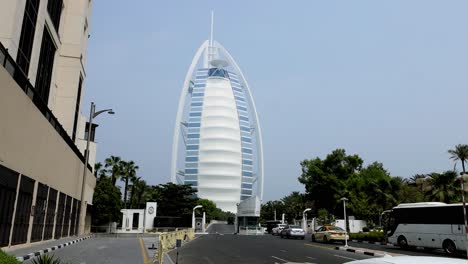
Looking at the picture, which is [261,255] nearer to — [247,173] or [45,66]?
[45,66]

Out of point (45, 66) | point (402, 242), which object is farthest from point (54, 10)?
point (402, 242)

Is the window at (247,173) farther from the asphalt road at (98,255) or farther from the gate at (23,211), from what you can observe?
the gate at (23,211)

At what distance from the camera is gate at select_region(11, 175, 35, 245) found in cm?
1803

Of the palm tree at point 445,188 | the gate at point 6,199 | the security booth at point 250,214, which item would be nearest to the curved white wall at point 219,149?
the security booth at point 250,214

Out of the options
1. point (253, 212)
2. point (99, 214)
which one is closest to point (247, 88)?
point (253, 212)

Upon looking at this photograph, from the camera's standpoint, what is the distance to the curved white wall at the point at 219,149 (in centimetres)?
16212

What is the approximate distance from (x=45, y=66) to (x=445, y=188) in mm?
47927

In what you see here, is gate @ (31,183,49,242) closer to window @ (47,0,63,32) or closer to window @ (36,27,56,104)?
window @ (36,27,56,104)

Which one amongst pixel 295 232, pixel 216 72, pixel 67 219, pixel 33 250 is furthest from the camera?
pixel 216 72

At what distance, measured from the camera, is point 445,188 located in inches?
2032

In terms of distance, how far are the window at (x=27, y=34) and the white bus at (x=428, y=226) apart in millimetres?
27230

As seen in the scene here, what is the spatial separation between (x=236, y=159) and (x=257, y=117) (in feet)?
77.2

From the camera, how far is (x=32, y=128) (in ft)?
62.0

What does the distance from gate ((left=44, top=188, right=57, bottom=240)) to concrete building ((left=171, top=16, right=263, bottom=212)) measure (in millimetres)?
128568
